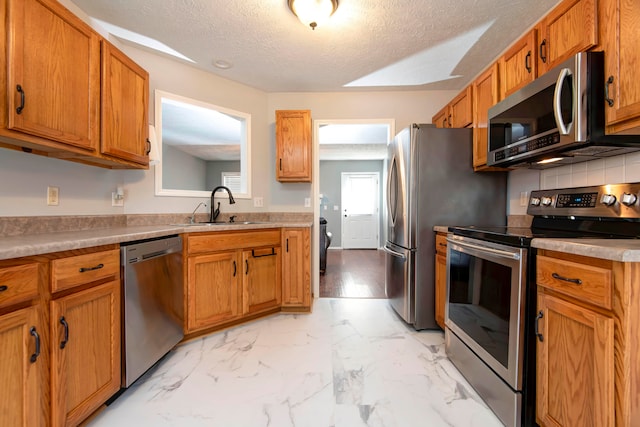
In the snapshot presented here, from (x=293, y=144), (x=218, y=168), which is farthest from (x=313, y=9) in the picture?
(x=218, y=168)

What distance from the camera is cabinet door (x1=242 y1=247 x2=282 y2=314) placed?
2.33m

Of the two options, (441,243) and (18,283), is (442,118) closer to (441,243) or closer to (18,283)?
(441,243)

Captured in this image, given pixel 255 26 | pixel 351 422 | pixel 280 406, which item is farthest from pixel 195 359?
pixel 255 26

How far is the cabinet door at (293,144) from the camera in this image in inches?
113

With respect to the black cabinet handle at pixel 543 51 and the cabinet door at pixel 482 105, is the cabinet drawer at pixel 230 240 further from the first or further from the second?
the black cabinet handle at pixel 543 51

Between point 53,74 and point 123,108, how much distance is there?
47 centimetres

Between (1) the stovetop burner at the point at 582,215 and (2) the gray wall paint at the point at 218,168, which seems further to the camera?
(2) the gray wall paint at the point at 218,168

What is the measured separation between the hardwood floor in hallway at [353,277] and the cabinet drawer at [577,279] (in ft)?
7.05

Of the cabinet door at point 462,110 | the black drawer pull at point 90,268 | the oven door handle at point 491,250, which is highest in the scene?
the cabinet door at point 462,110

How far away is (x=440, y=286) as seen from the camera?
2131 millimetres

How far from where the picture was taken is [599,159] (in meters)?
1.52

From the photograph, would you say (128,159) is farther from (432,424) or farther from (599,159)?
(599,159)

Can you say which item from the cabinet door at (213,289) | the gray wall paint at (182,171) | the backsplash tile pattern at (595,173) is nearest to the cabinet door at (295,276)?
the cabinet door at (213,289)

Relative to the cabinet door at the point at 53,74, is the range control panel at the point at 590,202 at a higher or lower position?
lower
